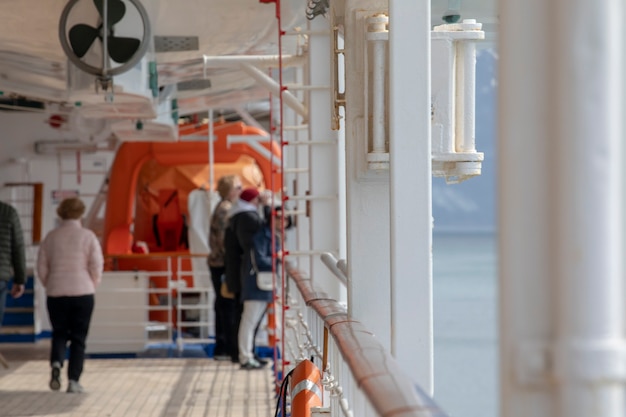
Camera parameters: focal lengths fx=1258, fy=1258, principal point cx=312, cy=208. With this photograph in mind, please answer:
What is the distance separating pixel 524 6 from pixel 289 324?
19.4 feet

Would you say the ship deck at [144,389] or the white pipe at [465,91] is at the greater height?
the white pipe at [465,91]

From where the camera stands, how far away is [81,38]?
6.98 metres

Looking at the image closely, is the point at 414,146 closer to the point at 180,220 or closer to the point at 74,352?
the point at 74,352

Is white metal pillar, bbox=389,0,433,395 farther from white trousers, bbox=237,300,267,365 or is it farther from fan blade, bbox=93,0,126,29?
white trousers, bbox=237,300,267,365

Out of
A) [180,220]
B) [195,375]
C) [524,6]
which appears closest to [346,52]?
[524,6]

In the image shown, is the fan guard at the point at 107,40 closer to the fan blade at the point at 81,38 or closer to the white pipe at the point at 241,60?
the fan blade at the point at 81,38

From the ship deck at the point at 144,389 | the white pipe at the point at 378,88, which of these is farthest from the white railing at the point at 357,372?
the ship deck at the point at 144,389

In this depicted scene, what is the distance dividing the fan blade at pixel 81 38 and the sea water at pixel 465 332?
24.4 feet

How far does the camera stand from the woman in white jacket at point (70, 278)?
829 cm

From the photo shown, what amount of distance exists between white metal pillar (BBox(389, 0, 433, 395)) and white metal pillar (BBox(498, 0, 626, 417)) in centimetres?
153

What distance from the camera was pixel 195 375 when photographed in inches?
386

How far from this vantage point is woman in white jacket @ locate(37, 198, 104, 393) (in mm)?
8289

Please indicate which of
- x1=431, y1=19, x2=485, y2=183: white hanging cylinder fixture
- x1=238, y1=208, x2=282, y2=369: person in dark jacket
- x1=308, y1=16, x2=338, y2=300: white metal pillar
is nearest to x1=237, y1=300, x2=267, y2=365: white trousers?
x1=238, y1=208, x2=282, y2=369: person in dark jacket

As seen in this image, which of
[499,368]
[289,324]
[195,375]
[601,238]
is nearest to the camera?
[601,238]
